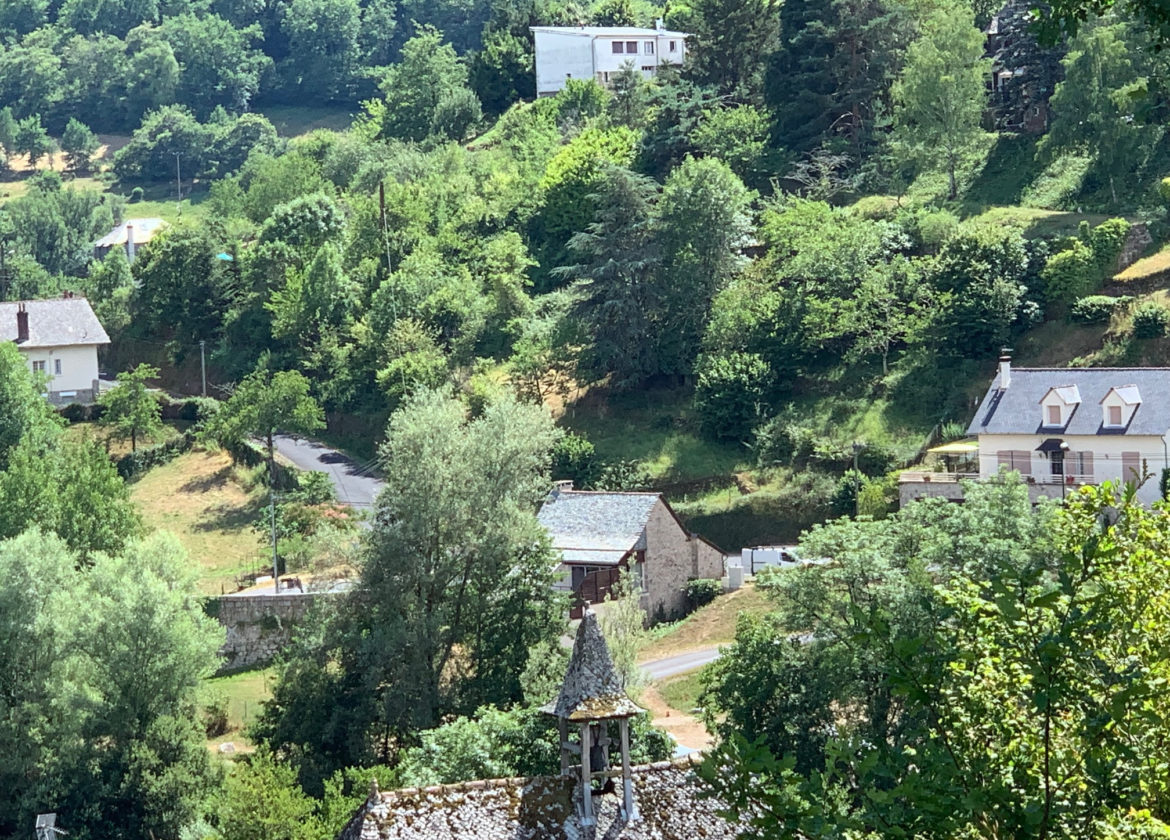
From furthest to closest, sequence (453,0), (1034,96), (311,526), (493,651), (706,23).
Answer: (453,0)
(706,23)
(1034,96)
(311,526)
(493,651)

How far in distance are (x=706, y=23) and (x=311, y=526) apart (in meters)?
32.0

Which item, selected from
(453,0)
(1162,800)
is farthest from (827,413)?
(453,0)

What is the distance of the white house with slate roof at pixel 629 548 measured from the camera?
1917 inches

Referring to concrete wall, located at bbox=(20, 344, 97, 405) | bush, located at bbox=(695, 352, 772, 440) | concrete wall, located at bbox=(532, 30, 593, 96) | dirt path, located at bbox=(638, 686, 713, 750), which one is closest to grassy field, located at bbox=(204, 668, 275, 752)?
dirt path, located at bbox=(638, 686, 713, 750)

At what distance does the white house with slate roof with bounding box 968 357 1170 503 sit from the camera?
48.4 m

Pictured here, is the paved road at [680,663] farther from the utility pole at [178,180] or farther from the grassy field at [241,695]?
the utility pole at [178,180]

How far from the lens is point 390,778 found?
34406mm

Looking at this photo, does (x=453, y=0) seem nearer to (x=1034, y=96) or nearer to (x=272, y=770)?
(x=1034, y=96)

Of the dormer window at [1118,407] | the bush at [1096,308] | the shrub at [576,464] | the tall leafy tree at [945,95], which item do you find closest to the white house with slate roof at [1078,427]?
the dormer window at [1118,407]

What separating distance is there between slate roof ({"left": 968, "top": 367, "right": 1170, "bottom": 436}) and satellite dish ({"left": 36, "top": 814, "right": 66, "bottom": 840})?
1036 inches

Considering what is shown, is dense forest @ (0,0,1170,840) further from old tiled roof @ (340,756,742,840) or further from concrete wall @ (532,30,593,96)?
concrete wall @ (532,30,593,96)

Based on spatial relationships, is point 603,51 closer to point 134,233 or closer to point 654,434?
point 134,233

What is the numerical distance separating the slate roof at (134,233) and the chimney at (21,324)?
3062 cm

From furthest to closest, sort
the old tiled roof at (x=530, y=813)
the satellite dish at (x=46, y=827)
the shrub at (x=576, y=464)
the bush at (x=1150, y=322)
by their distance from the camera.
Answer: 1. the shrub at (x=576, y=464)
2. the bush at (x=1150, y=322)
3. the satellite dish at (x=46, y=827)
4. the old tiled roof at (x=530, y=813)
